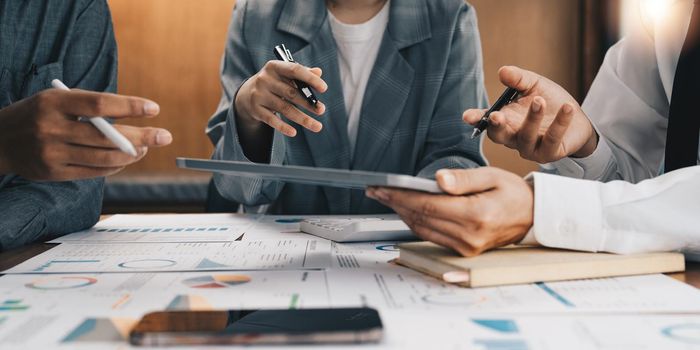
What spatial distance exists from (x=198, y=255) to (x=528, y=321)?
0.48 meters

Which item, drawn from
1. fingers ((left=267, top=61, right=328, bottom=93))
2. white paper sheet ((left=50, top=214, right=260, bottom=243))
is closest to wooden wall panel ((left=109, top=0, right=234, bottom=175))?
white paper sheet ((left=50, top=214, right=260, bottom=243))

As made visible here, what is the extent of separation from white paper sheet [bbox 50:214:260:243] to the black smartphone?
466 mm

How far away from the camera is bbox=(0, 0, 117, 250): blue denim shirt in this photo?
3.60ft

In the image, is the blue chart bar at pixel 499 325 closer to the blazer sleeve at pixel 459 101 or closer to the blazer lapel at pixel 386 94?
the blazer sleeve at pixel 459 101

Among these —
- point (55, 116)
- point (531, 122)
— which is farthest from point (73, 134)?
point (531, 122)

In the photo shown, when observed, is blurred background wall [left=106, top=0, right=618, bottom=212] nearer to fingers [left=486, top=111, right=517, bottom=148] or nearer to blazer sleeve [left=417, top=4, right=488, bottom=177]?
blazer sleeve [left=417, top=4, right=488, bottom=177]

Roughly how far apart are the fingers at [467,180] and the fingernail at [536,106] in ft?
0.72

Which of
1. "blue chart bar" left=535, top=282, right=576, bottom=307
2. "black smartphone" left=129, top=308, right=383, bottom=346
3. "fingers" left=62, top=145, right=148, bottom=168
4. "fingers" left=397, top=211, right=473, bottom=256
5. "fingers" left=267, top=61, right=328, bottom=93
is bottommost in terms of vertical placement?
"blue chart bar" left=535, top=282, right=576, bottom=307

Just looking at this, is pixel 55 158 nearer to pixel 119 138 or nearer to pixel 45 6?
pixel 119 138

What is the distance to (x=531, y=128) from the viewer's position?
1003 mm

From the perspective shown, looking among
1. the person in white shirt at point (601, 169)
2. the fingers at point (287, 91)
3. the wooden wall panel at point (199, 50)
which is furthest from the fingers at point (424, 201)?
the wooden wall panel at point (199, 50)

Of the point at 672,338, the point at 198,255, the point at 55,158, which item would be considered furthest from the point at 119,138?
the point at 672,338

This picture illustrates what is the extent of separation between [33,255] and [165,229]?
283 millimetres

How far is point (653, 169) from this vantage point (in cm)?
129
